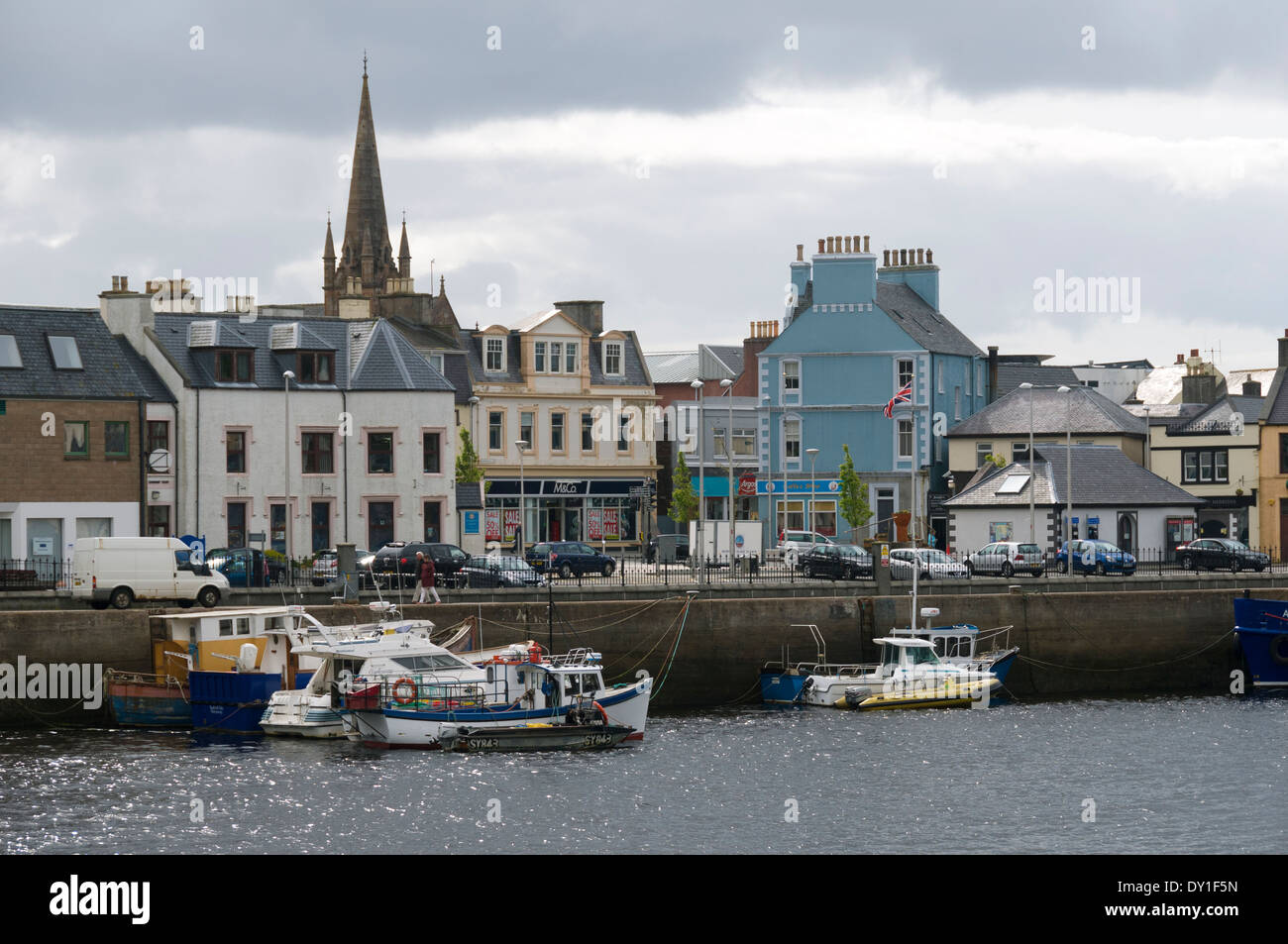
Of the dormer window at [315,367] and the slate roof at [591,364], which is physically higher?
the slate roof at [591,364]

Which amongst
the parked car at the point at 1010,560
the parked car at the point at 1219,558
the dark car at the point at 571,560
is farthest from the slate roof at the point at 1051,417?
the dark car at the point at 571,560

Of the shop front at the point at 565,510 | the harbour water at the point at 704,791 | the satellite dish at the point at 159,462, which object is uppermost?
the satellite dish at the point at 159,462

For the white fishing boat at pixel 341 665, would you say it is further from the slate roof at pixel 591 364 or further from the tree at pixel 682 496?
the slate roof at pixel 591 364

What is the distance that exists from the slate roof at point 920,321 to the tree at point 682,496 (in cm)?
1230

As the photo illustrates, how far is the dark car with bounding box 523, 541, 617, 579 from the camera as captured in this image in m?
64.1

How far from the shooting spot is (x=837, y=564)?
2368 inches

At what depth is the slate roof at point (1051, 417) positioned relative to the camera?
275 feet

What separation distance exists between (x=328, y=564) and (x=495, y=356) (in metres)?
28.4

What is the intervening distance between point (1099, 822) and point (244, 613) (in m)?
23.2

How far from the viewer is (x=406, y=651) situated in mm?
44062

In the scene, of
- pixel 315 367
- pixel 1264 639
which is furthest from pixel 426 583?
pixel 1264 639

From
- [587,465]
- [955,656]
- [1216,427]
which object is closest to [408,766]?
[955,656]

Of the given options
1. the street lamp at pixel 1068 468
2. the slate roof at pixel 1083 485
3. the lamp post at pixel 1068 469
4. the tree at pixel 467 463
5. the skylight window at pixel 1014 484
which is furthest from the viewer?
the tree at pixel 467 463

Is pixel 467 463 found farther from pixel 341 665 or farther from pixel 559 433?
pixel 341 665
